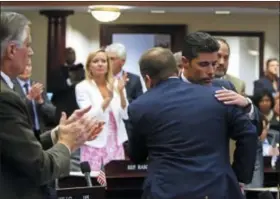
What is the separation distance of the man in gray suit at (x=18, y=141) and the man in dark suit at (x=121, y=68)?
11.3 feet

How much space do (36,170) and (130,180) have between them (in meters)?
2.80

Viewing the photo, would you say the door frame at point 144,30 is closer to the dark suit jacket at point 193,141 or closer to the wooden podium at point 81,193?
the wooden podium at point 81,193

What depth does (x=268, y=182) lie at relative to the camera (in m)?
4.95

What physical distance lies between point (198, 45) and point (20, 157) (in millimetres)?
1109

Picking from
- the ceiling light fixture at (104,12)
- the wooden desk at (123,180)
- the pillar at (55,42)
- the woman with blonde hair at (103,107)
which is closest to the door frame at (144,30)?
the pillar at (55,42)

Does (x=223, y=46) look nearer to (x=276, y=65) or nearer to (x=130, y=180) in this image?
(x=130, y=180)

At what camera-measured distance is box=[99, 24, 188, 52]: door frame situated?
10.0 meters

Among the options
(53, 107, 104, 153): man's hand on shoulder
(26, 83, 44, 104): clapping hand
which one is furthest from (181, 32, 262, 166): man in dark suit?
(26, 83, 44, 104): clapping hand

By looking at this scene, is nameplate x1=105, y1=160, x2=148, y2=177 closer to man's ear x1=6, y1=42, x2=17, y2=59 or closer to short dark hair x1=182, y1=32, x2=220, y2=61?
short dark hair x1=182, y1=32, x2=220, y2=61

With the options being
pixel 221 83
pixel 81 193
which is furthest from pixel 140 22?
pixel 81 193

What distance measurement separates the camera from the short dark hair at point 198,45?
9.23 feet

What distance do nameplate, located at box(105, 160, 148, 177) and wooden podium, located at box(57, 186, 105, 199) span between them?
1520mm

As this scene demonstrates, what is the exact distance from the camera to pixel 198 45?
2.82 metres

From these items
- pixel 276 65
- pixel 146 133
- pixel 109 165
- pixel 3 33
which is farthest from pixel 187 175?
pixel 276 65
